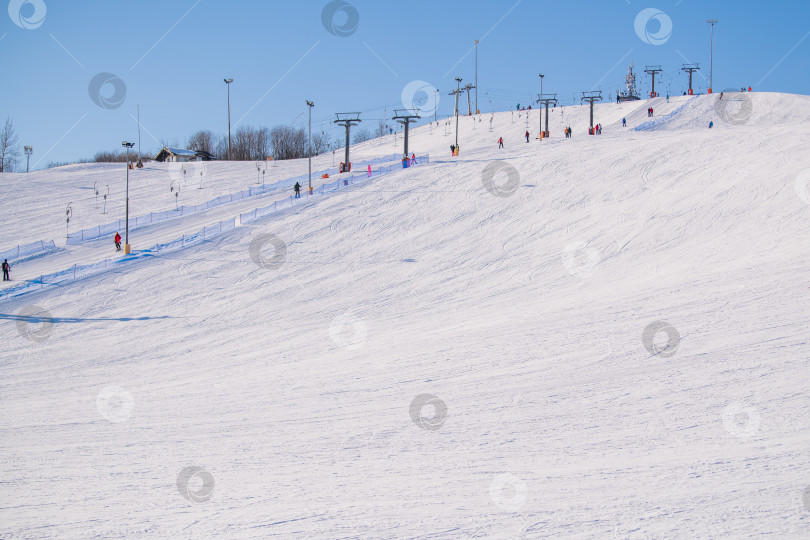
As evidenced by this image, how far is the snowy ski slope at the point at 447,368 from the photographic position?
10.5 metres

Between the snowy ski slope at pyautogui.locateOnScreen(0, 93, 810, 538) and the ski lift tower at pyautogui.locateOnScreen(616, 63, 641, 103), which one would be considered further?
the ski lift tower at pyautogui.locateOnScreen(616, 63, 641, 103)

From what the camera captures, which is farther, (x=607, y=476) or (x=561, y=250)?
(x=561, y=250)

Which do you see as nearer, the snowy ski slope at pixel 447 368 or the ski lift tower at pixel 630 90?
the snowy ski slope at pixel 447 368

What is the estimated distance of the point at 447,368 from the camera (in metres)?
16.9

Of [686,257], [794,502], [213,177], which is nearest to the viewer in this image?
[794,502]

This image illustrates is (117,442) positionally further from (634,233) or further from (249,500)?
(634,233)

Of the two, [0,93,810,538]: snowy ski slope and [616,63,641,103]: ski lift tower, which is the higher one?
[616,63,641,103]: ski lift tower

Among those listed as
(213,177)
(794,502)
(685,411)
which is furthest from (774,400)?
(213,177)

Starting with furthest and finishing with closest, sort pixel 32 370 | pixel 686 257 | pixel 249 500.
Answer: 1. pixel 686 257
2. pixel 32 370
3. pixel 249 500

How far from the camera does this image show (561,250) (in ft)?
86.5

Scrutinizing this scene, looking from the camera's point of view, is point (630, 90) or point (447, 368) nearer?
point (447, 368)

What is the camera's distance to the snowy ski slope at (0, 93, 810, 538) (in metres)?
10.5

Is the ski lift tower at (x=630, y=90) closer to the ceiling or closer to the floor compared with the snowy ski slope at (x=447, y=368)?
closer to the ceiling

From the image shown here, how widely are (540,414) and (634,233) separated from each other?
15202mm
